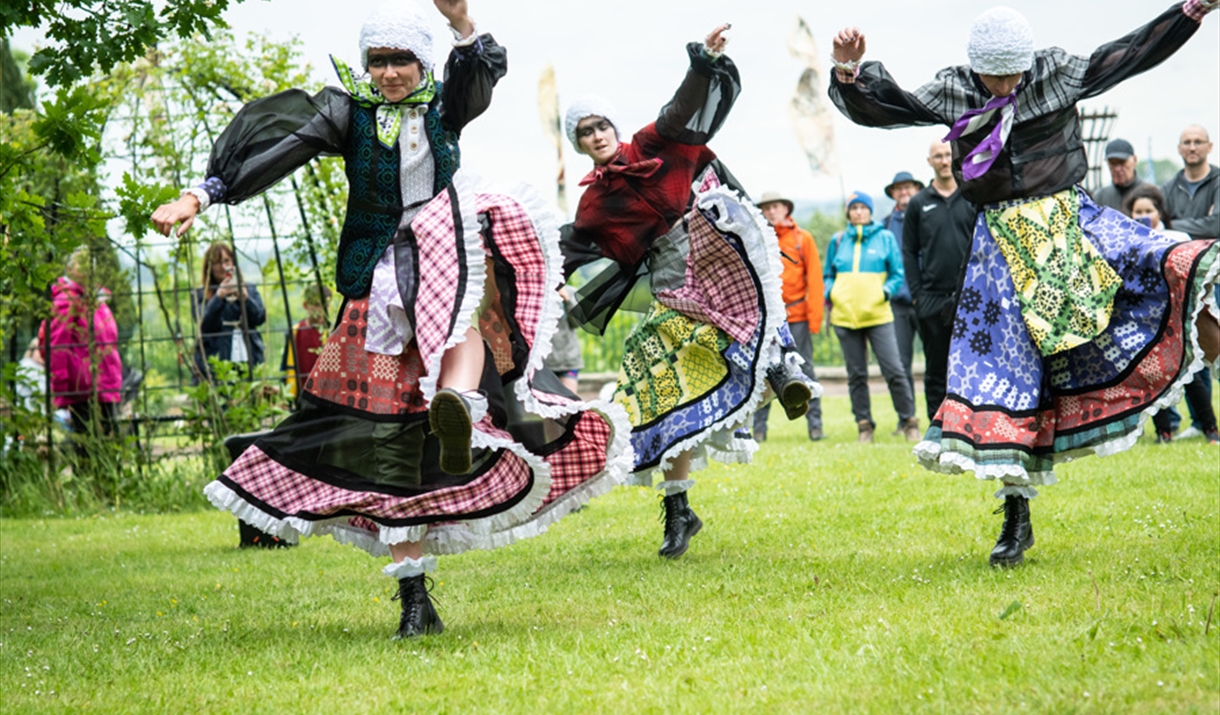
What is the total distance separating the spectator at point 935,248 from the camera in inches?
375

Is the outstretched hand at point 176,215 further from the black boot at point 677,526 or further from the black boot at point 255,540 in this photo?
the black boot at point 255,540

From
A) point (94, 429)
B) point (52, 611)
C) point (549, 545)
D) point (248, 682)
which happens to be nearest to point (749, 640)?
point (248, 682)

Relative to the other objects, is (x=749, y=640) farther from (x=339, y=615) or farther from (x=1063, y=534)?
(x=1063, y=534)

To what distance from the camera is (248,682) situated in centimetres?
398

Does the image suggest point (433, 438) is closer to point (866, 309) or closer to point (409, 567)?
point (409, 567)

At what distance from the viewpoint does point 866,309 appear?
36.4 feet

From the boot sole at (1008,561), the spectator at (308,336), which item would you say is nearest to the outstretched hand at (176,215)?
the boot sole at (1008,561)

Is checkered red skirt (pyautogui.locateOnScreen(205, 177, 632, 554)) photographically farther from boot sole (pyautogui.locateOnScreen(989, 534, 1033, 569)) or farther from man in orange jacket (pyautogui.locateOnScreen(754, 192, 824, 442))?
man in orange jacket (pyautogui.locateOnScreen(754, 192, 824, 442))

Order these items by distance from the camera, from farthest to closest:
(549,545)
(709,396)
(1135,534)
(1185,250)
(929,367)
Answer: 1. (929,367)
2. (549,545)
3. (709,396)
4. (1135,534)
5. (1185,250)

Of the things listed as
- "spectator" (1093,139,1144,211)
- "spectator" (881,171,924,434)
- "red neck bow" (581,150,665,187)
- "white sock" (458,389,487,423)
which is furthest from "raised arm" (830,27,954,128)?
"spectator" (881,171,924,434)

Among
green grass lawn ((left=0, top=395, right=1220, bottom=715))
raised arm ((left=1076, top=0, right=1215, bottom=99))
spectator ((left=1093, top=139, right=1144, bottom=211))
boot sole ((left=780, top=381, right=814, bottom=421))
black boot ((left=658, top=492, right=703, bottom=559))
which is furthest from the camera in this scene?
spectator ((left=1093, top=139, right=1144, bottom=211))

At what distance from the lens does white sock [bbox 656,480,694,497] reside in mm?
6168

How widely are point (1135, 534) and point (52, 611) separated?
4513 mm

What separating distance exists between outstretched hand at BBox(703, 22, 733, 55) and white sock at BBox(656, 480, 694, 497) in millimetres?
1908
